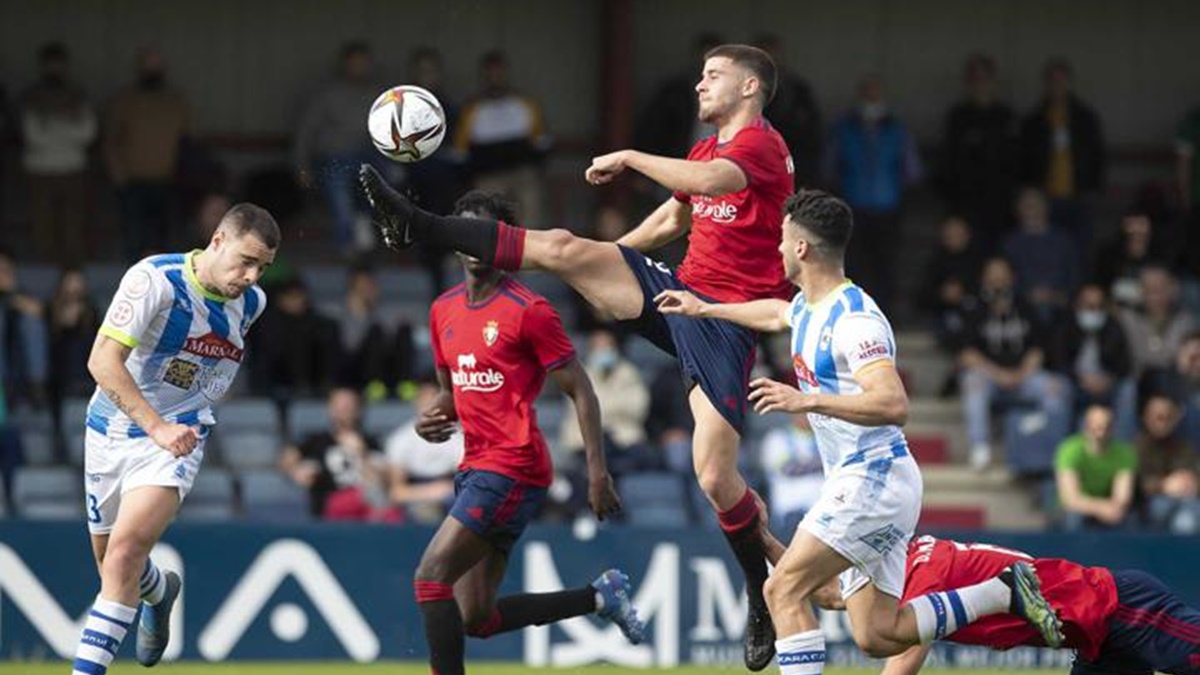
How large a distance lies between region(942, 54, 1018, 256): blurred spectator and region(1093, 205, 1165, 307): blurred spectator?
3.20 feet

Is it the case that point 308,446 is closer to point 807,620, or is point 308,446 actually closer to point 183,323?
point 183,323

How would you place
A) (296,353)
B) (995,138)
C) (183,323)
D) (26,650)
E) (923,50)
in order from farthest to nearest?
(923,50) < (995,138) < (296,353) < (26,650) < (183,323)

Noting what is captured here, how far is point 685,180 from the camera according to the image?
1053cm

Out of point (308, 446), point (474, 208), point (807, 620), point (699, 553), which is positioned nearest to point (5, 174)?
point (308, 446)

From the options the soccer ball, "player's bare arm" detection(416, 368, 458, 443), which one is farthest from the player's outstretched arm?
"player's bare arm" detection(416, 368, 458, 443)

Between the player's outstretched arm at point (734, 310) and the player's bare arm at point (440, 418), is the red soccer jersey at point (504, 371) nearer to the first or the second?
the player's bare arm at point (440, 418)

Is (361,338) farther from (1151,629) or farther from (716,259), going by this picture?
(1151,629)

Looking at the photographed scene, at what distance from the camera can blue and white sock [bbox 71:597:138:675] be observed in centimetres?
1063

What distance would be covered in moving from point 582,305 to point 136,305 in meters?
8.75

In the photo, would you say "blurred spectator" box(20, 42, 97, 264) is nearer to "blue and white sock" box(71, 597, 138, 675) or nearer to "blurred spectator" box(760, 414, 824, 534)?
"blurred spectator" box(760, 414, 824, 534)

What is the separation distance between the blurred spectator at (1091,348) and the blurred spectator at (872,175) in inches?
64.7

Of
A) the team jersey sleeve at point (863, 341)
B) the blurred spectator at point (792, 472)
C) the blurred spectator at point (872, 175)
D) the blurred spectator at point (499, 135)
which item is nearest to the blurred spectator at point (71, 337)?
the blurred spectator at point (499, 135)

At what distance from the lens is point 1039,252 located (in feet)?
66.0

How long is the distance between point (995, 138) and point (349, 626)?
300 inches
